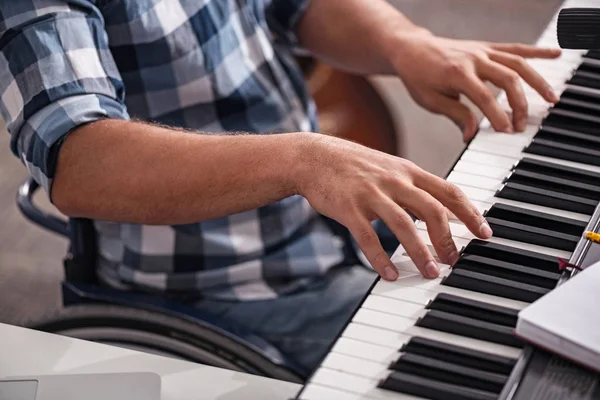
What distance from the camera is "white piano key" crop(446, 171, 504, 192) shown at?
1107mm

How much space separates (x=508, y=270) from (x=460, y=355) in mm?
147

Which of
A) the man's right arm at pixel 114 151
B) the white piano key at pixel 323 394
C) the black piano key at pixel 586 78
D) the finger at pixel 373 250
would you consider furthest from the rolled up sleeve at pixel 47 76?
the black piano key at pixel 586 78

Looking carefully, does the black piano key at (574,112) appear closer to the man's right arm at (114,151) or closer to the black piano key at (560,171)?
the black piano key at (560,171)

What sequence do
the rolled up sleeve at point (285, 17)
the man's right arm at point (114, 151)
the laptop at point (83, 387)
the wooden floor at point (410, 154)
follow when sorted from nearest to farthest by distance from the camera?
the laptop at point (83, 387), the man's right arm at point (114, 151), the rolled up sleeve at point (285, 17), the wooden floor at point (410, 154)

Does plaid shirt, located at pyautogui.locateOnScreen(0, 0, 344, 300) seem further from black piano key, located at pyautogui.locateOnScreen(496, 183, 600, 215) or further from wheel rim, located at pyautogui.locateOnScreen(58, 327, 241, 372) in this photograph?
black piano key, located at pyautogui.locateOnScreen(496, 183, 600, 215)

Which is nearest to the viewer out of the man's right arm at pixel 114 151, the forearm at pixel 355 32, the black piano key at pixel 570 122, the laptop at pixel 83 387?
the laptop at pixel 83 387

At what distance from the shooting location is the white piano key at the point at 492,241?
996mm

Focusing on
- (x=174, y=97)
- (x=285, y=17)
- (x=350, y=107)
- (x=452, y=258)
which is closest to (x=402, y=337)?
(x=452, y=258)

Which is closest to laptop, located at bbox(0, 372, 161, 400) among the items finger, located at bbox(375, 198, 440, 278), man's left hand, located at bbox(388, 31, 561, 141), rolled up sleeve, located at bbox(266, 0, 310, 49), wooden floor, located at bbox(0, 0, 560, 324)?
finger, located at bbox(375, 198, 440, 278)

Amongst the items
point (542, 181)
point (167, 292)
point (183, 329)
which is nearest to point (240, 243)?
point (167, 292)

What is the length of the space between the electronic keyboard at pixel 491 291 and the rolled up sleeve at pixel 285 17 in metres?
0.47

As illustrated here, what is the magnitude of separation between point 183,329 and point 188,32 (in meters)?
0.41

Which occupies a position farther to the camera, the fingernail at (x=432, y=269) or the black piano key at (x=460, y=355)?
the fingernail at (x=432, y=269)

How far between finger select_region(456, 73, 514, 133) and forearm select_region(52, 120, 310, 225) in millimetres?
325
